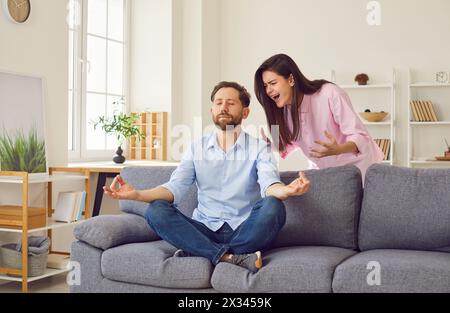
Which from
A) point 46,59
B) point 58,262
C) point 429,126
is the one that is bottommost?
point 58,262

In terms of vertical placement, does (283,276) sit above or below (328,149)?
below

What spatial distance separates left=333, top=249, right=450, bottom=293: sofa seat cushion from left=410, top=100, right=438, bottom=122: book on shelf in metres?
3.48

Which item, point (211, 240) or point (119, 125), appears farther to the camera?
point (119, 125)

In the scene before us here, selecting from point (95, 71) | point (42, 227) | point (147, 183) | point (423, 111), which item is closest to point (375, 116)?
point (423, 111)

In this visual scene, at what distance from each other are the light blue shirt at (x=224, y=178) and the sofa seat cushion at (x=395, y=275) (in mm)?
613

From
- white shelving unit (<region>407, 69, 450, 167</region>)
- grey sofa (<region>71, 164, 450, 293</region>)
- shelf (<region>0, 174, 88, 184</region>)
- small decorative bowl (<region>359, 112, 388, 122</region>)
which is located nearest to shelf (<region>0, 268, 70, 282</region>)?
shelf (<region>0, 174, 88, 184</region>)

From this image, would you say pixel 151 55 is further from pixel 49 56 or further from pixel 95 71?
pixel 49 56

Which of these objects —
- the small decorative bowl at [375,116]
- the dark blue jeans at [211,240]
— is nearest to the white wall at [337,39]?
the small decorative bowl at [375,116]

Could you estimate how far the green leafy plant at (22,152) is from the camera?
4.03 m

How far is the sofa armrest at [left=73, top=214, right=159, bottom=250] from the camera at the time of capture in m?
2.91

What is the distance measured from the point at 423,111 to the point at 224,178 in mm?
3386

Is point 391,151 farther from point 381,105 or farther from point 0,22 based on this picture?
point 0,22

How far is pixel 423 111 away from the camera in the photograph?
5.84 m

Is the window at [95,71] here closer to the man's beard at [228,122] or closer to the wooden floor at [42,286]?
the wooden floor at [42,286]
